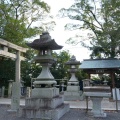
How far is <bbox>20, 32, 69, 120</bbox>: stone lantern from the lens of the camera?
753 cm

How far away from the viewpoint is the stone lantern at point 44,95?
24.7 feet

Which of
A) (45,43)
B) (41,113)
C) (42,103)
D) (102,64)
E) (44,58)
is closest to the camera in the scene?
(41,113)

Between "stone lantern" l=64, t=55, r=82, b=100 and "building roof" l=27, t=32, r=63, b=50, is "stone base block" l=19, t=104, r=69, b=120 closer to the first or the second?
"building roof" l=27, t=32, r=63, b=50

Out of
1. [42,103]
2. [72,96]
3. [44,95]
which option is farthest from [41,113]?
[72,96]

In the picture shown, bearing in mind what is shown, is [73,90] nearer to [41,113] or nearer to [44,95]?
[44,95]

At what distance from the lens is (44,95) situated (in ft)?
26.9

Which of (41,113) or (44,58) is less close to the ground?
(44,58)

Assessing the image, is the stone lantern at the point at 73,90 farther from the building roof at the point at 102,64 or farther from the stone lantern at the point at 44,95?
the stone lantern at the point at 44,95

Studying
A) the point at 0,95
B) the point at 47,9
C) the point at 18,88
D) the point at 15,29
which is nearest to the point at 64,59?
the point at 47,9

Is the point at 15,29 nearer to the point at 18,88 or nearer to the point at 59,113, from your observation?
the point at 18,88

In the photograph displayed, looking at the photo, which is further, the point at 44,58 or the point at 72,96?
the point at 72,96

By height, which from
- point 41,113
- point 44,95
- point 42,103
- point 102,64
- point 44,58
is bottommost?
point 41,113

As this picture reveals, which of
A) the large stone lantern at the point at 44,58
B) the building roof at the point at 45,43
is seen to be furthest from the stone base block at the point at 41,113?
the building roof at the point at 45,43

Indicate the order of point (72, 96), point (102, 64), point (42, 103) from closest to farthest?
1. point (42, 103)
2. point (72, 96)
3. point (102, 64)
